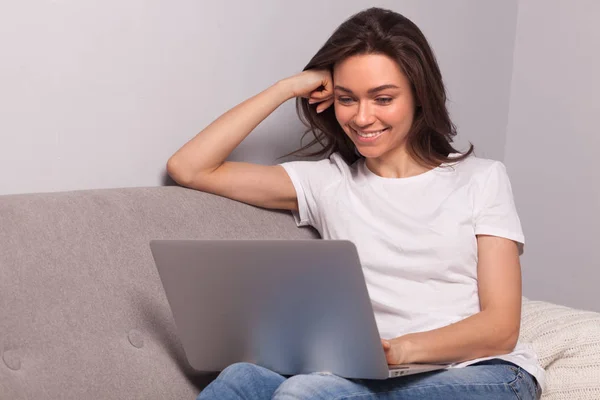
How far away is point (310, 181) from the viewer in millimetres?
1778

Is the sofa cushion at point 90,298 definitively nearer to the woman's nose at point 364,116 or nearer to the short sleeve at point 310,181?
the short sleeve at point 310,181

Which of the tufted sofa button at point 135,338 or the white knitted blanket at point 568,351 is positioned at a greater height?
the tufted sofa button at point 135,338

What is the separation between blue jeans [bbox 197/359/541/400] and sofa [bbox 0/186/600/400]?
19cm

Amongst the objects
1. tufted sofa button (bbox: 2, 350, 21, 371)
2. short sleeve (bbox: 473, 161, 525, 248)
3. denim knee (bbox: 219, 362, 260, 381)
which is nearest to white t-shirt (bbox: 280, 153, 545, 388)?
short sleeve (bbox: 473, 161, 525, 248)

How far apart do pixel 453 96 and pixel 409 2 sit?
371 millimetres

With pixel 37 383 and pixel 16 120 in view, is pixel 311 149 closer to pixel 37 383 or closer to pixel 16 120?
pixel 16 120

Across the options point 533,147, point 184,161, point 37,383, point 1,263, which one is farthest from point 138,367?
point 533,147

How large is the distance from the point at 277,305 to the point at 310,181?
1.84 ft

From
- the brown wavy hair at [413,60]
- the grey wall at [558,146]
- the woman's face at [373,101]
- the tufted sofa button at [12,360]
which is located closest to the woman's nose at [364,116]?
the woman's face at [373,101]

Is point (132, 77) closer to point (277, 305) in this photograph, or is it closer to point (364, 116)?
point (364, 116)

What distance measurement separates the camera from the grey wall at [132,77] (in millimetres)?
1546

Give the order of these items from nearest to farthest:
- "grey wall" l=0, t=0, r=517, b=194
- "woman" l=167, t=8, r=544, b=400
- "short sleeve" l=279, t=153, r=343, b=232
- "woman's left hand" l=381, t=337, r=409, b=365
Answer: "woman's left hand" l=381, t=337, r=409, b=365 → "woman" l=167, t=8, r=544, b=400 → "grey wall" l=0, t=0, r=517, b=194 → "short sleeve" l=279, t=153, r=343, b=232

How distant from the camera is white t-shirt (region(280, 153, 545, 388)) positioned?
156cm

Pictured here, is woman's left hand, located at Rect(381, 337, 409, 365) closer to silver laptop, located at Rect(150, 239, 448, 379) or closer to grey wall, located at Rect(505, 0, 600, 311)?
silver laptop, located at Rect(150, 239, 448, 379)
